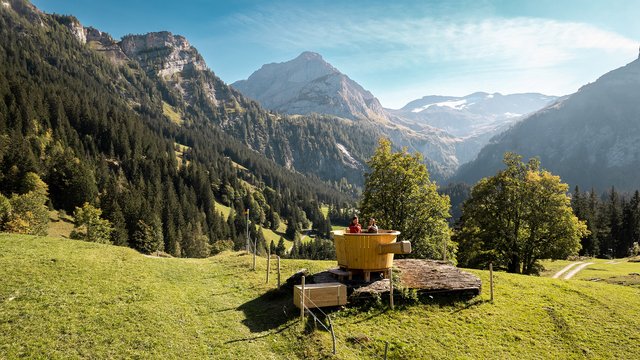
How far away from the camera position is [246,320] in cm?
1927

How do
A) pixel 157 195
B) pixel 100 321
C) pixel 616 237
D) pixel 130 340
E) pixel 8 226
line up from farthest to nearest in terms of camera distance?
pixel 157 195, pixel 616 237, pixel 8 226, pixel 100 321, pixel 130 340

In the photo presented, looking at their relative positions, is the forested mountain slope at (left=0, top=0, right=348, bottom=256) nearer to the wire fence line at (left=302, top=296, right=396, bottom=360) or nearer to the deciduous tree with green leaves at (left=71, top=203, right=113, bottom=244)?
the deciduous tree with green leaves at (left=71, top=203, right=113, bottom=244)

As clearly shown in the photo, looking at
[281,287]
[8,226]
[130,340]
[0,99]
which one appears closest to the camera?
[130,340]

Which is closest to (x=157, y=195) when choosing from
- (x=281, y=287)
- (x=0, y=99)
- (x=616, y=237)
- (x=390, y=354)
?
(x=0, y=99)

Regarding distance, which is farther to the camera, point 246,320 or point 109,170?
point 109,170

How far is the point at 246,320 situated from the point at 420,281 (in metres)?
10.8

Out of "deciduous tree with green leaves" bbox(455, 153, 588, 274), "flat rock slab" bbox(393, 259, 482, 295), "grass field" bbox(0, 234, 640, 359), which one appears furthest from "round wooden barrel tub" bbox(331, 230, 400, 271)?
"deciduous tree with green leaves" bbox(455, 153, 588, 274)

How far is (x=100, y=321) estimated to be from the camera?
16000 mm

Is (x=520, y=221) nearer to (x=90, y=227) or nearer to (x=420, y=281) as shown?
(x=420, y=281)

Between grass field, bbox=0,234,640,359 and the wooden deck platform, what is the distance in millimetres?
720

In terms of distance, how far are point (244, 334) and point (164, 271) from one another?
44.0ft

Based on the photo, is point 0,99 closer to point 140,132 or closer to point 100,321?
point 140,132

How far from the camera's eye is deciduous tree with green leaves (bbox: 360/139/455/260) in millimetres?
42375

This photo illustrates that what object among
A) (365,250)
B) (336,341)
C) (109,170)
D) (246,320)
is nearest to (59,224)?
(109,170)
